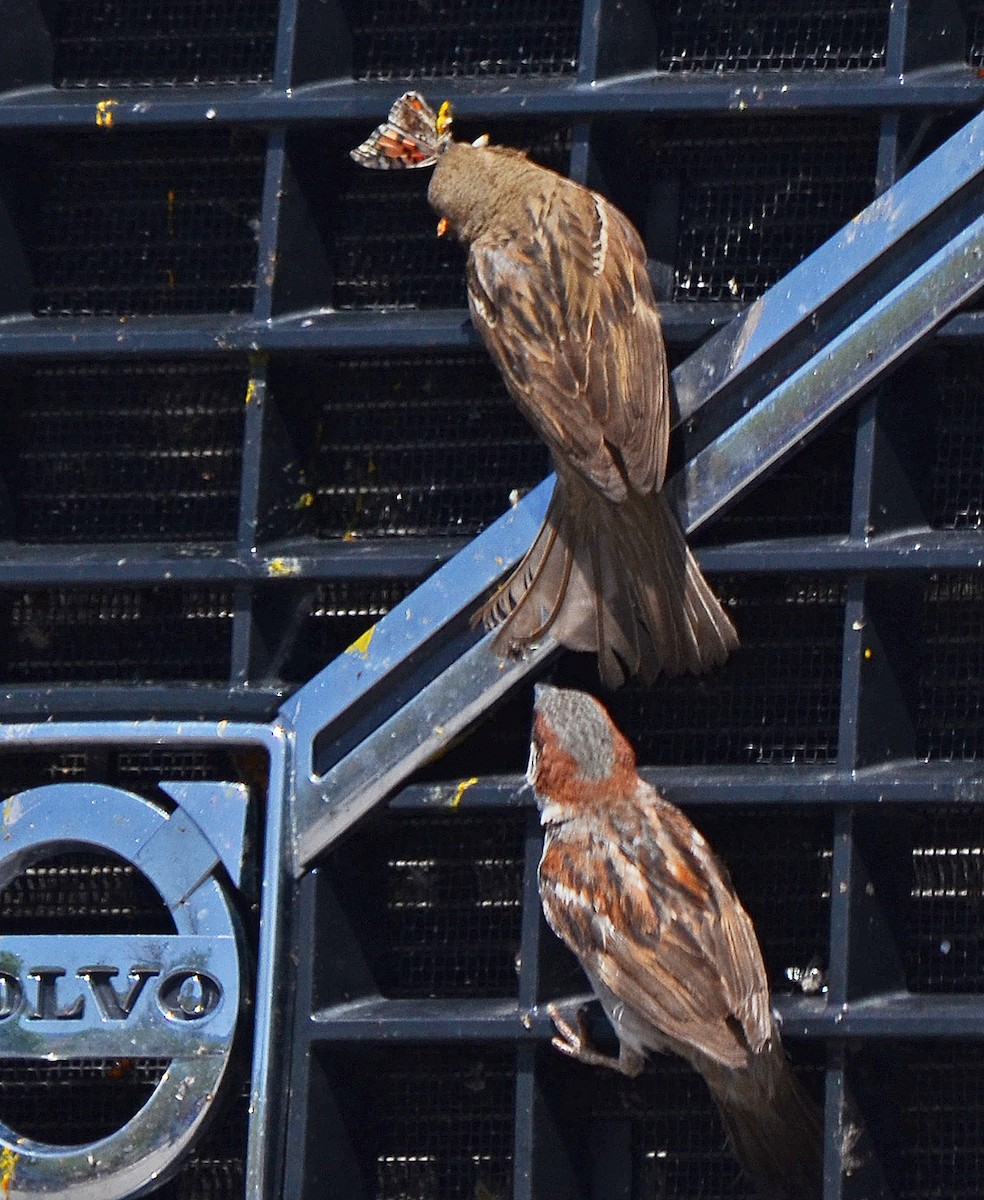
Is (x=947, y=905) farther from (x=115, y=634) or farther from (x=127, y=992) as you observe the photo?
(x=115, y=634)

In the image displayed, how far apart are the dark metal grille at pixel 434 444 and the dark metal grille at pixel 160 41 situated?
686 mm

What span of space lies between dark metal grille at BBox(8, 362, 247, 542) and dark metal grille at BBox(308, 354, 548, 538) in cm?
26

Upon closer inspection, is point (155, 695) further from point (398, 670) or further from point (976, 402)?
point (976, 402)

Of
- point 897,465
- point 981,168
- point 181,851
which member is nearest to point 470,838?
point 181,851

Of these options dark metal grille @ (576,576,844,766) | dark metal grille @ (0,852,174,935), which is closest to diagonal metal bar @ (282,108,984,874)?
dark metal grille @ (576,576,844,766)

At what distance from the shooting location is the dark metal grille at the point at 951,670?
5.16m

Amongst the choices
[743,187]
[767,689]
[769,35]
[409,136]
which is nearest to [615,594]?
[767,689]

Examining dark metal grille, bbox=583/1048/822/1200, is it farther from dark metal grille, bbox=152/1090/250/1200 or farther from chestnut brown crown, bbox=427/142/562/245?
chestnut brown crown, bbox=427/142/562/245

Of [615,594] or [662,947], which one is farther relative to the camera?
[615,594]

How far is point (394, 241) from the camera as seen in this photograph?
5.54m

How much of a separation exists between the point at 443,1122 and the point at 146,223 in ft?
6.33

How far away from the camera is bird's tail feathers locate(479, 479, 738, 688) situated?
5.19m

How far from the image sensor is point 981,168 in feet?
16.9

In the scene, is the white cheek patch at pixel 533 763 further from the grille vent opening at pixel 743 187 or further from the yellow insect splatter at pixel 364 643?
the grille vent opening at pixel 743 187
